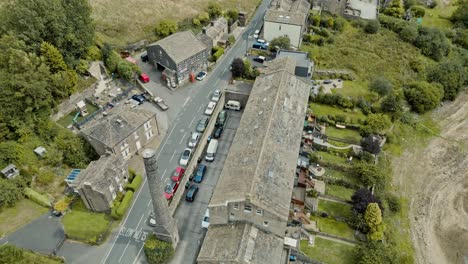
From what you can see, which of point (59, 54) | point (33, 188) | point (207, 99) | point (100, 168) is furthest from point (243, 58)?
point (33, 188)

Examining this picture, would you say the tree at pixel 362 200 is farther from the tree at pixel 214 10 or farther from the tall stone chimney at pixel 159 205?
the tree at pixel 214 10

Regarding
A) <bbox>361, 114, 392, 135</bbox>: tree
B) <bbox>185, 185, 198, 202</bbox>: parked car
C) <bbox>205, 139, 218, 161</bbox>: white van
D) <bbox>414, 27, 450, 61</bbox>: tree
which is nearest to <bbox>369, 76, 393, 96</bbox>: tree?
<bbox>361, 114, 392, 135</bbox>: tree

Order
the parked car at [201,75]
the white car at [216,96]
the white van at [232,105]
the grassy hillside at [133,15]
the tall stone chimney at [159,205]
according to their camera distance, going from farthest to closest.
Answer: the grassy hillside at [133,15], the parked car at [201,75], the white car at [216,96], the white van at [232,105], the tall stone chimney at [159,205]

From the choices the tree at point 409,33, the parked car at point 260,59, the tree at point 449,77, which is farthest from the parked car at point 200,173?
the tree at point 409,33

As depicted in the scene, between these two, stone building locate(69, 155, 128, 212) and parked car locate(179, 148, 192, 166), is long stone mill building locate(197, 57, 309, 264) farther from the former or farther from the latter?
stone building locate(69, 155, 128, 212)

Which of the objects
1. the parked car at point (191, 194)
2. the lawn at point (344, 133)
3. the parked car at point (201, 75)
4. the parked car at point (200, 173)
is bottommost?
the parked car at point (191, 194)

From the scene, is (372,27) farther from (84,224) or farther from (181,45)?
(84,224)

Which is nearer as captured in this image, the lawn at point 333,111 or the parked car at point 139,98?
the parked car at point 139,98
